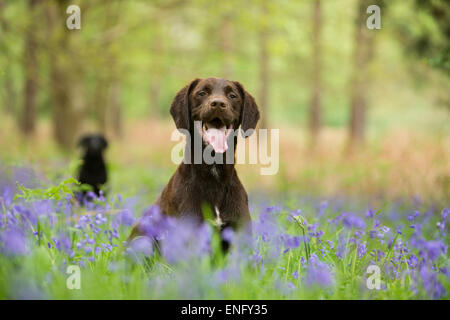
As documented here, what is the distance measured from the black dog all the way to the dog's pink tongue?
4.63 m

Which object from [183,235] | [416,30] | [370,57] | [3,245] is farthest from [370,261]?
[370,57]

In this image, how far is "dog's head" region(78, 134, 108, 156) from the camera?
26.1 ft

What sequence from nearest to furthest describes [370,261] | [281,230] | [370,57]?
[370,261], [281,230], [370,57]

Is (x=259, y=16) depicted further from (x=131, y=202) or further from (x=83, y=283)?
(x=83, y=283)

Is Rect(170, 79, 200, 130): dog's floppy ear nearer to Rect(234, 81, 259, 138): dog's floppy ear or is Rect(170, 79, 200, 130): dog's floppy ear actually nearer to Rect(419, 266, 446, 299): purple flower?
Rect(234, 81, 259, 138): dog's floppy ear

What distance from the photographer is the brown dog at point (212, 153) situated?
125 inches

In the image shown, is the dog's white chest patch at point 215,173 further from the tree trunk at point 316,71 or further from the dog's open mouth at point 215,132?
the tree trunk at point 316,71

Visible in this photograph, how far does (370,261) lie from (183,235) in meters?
1.32

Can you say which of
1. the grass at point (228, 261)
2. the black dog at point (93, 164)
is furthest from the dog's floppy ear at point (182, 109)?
the black dog at point (93, 164)

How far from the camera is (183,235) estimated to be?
7.98 feet

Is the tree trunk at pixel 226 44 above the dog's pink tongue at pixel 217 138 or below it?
above

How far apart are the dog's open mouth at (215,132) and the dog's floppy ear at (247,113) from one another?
16cm

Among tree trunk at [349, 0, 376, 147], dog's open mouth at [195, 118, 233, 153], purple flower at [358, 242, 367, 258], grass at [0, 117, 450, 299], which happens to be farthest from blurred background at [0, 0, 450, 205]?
purple flower at [358, 242, 367, 258]
